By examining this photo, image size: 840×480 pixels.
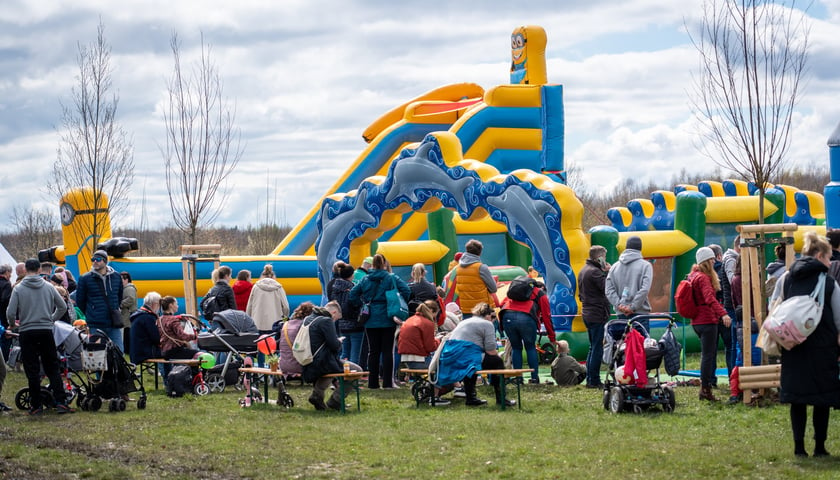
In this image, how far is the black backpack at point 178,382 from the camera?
12125mm

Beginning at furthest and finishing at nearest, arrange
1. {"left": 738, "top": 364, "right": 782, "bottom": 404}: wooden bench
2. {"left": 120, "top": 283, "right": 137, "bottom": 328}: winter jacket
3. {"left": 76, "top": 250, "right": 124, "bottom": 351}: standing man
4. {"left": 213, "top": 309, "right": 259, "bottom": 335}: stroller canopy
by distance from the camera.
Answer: {"left": 120, "top": 283, "right": 137, "bottom": 328}: winter jacket → {"left": 76, "top": 250, "right": 124, "bottom": 351}: standing man → {"left": 213, "top": 309, "right": 259, "bottom": 335}: stroller canopy → {"left": 738, "top": 364, "right": 782, "bottom": 404}: wooden bench

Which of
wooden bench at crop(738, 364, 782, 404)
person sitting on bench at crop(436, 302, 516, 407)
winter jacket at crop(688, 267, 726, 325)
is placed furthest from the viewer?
person sitting on bench at crop(436, 302, 516, 407)

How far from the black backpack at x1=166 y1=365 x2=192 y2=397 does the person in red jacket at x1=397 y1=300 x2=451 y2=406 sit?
95.5 inches

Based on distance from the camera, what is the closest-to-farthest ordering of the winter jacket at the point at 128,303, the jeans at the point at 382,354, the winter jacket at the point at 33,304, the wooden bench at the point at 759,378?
the wooden bench at the point at 759,378
the winter jacket at the point at 33,304
the jeans at the point at 382,354
the winter jacket at the point at 128,303

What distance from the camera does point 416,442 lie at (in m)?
8.66

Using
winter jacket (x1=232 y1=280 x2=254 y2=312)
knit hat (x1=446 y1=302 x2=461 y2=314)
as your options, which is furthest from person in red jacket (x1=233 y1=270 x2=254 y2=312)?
knit hat (x1=446 y1=302 x2=461 y2=314)

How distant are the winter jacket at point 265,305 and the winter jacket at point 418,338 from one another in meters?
2.45

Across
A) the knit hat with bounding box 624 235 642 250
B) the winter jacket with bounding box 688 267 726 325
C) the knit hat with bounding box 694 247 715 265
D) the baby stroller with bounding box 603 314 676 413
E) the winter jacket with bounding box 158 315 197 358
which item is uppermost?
the knit hat with bounding box 624 235 642 250

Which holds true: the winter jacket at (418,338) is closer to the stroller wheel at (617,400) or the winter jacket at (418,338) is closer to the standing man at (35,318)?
the stroller wheel at (617,400)

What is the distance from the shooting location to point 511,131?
19.6 meters

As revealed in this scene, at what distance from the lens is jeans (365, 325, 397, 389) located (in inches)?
480

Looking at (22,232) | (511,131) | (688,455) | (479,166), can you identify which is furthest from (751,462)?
(22,232)

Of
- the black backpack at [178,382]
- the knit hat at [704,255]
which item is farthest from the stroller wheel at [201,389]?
the knit hat at [704,255]

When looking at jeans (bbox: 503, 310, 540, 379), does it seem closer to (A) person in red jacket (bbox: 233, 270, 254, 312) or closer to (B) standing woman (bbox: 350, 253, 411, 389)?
(B) standing woman (bbox: 350, 253, 411, 389)
